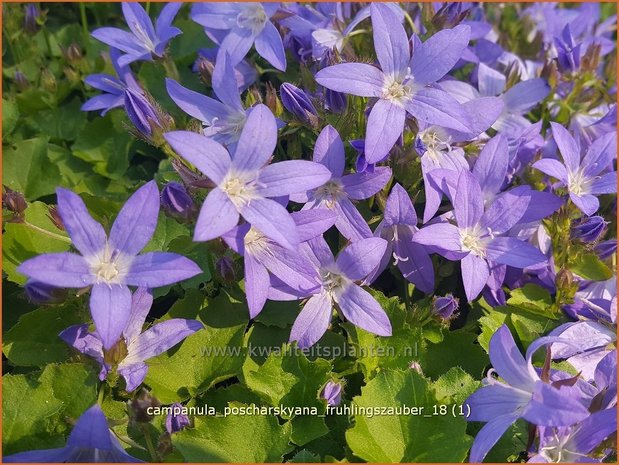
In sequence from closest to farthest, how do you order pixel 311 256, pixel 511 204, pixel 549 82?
1. pixel 311 256
2. pixel 511 204
3. pixel 549 82

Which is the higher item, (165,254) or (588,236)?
(165,254)

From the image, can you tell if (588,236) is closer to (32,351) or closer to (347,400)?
(347,400)

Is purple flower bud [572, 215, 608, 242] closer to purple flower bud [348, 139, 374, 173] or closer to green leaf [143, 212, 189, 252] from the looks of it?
purple flower bud [348, 139, 374, 173]

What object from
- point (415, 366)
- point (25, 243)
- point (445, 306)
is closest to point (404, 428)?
point (415, 366)

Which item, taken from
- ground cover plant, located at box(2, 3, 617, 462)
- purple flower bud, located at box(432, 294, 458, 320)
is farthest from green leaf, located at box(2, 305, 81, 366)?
purple flower bud, located at box(432, 294, 458, 320)

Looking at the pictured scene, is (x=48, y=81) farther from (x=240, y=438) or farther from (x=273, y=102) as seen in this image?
(x=240, y=438)

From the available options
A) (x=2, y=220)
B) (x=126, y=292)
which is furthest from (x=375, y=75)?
(x=2, y=220)
